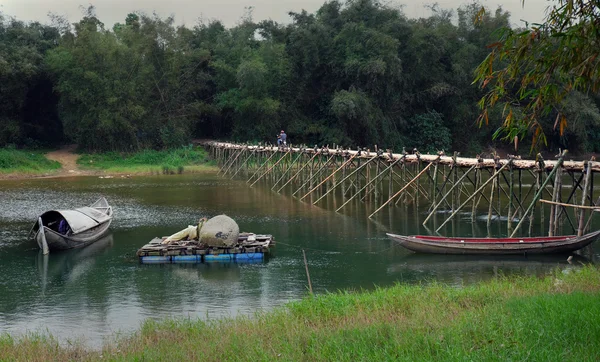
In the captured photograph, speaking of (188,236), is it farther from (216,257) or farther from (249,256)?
(249,256)

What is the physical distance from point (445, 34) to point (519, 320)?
42.7 meters

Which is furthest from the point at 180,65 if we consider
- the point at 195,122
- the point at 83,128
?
the point at 83,128

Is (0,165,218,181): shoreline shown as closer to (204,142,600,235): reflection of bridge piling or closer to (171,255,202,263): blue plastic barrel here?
(204,142,600,235): reflection of bridge piling

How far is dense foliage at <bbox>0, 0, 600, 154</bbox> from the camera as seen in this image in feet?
139

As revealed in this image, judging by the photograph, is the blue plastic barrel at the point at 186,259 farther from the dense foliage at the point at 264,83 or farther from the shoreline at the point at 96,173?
the dense foliage at the point at 264,83

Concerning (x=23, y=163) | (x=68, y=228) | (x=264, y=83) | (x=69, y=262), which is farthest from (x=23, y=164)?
(x=69, y=262)

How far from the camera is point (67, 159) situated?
4250cm

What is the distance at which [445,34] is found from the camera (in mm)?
48531

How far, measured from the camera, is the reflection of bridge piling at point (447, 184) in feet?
59.2

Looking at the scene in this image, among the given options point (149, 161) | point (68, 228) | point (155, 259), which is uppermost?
point (149, 161)

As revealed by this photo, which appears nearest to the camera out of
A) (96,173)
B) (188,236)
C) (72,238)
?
(188,236)

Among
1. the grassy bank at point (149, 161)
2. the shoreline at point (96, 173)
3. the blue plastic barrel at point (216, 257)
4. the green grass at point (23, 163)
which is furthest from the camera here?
the grassy bank at point (149, 161)

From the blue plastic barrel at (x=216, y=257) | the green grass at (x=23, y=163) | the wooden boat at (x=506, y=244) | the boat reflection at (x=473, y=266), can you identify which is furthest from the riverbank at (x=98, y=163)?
the boat reflection at (x=473, y=266)

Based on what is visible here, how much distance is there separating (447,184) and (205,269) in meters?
20.3
